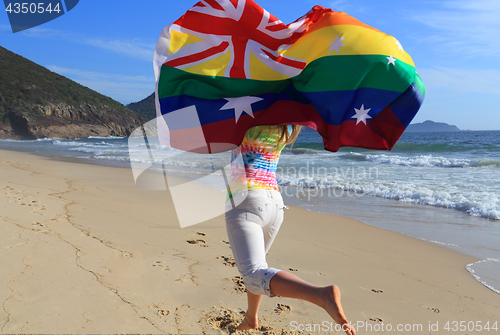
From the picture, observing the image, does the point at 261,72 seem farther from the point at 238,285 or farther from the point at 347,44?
the point at 238,285

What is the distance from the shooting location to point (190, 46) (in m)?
1.88

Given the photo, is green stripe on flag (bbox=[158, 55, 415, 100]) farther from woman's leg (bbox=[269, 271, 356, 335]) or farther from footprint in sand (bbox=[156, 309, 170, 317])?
footprint in sand (bbox=[156, 309, 170, 317])

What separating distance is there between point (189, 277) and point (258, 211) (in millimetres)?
1660

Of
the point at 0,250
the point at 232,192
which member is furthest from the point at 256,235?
the point at 0,250

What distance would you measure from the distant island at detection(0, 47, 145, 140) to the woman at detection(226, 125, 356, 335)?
6071 centimetres

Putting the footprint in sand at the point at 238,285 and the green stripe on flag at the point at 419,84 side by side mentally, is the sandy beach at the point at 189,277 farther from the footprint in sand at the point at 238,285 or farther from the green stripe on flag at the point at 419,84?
the green stripe on flag at the point at 419,84

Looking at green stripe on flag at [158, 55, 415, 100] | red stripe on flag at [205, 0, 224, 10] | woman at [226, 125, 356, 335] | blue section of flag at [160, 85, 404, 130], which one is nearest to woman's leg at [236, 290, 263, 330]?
woman at [226, 125, 356, 335]

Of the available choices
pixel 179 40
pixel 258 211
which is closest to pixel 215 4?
pixel 179 40

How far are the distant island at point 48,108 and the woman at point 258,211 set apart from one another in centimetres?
6071

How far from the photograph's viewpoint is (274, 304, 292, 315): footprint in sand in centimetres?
254

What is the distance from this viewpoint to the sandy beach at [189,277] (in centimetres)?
233

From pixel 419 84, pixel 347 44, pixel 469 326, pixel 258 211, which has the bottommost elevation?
pixel 469 326

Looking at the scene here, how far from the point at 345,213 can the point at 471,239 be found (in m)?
2.09

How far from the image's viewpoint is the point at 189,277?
2.99 m
